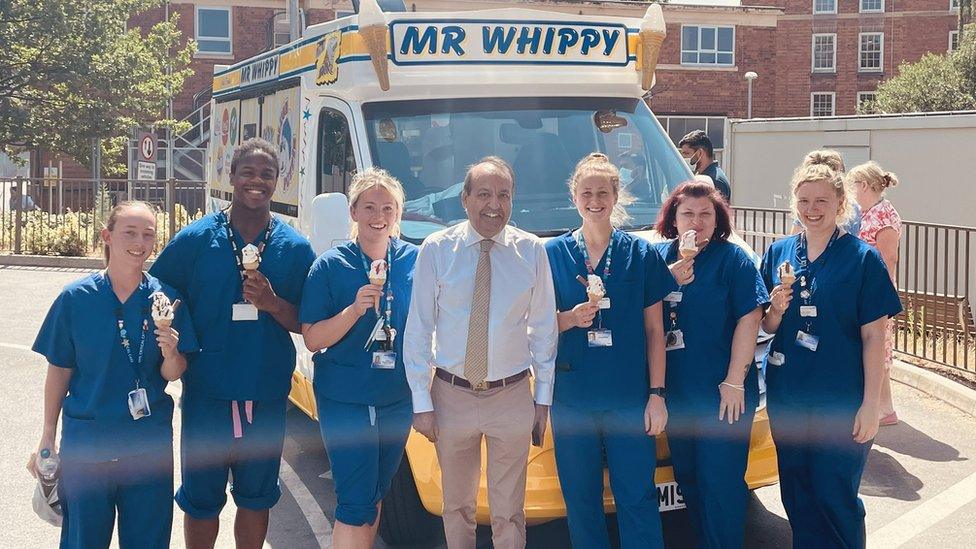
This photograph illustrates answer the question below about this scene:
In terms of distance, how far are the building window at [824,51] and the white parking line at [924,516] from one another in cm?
4510

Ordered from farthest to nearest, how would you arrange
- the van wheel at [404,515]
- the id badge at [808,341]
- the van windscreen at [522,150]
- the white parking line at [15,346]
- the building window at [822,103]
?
1. the building window at [822,103]
2. the white parking line at [15,346]
3. the van windscreen at [522,150]
4. the van wheel at [404,515]
5. the id badge at [808,341]

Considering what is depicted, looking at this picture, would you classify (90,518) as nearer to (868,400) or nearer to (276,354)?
(276,354)

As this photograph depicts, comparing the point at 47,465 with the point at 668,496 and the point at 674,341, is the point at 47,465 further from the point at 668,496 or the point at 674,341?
the point at 668,496

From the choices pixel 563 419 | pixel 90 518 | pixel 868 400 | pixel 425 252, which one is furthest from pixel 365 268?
pixel 868 400

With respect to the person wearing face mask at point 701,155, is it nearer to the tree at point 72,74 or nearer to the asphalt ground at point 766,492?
the asphalt ground at point 766,492

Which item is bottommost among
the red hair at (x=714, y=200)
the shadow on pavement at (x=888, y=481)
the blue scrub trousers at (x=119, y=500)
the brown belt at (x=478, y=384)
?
the shadow on pavement at (x=888, y=481)

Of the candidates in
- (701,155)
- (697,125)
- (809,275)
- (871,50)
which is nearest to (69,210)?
(701,155)

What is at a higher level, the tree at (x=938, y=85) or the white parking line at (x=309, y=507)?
the tree at (x=938, y=85)

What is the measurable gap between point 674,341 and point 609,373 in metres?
0.35

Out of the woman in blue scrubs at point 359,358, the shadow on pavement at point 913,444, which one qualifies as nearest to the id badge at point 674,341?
the woman in blue scrubs at point 359,358

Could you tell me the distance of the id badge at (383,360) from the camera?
446 cm

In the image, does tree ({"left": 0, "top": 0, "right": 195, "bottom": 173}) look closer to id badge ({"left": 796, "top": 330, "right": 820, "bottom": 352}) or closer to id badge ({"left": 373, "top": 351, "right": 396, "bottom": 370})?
id badge ({"left": 373, "top": 351, "right": 396, "bottom": 370})

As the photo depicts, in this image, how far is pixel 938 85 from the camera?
39.1 m

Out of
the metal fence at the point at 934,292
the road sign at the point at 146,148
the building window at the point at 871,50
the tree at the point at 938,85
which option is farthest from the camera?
the building window at the point at 871,50
